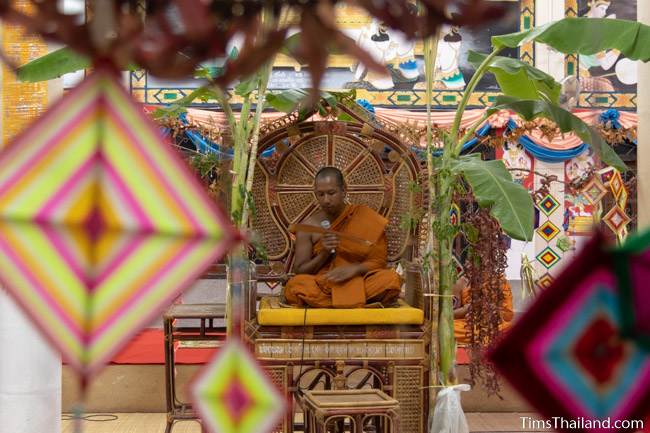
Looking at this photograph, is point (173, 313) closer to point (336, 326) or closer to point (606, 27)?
point (336, 326)

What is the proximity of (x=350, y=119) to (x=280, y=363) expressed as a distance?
1964 mm

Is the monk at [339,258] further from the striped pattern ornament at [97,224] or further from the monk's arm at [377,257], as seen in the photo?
the striped pattern ornament at [97,224]

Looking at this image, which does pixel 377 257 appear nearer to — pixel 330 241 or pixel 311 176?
pixel 330 241

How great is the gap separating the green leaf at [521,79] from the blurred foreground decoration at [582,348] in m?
4.49

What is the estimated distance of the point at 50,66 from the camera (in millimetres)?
4734

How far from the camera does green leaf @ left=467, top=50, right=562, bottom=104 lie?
17.4 ft

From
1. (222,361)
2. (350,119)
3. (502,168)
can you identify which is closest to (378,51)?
(350,119)

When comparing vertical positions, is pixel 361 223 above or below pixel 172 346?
above

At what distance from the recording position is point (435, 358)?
18.5 ft

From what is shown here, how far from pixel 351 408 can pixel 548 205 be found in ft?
20.4

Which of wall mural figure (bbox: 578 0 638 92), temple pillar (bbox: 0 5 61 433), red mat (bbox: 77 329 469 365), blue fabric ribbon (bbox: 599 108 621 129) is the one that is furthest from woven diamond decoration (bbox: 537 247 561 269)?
temple pillar (bbox: 0 5 61 433)

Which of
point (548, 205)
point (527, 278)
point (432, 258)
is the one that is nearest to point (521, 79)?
point (432, 258)

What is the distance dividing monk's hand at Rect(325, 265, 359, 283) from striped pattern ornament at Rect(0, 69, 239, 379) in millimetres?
4785

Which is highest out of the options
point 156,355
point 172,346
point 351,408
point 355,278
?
point 355,278
